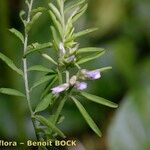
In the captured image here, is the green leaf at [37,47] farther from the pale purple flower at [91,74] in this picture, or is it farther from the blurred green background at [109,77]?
the blurred green background at [109,77]

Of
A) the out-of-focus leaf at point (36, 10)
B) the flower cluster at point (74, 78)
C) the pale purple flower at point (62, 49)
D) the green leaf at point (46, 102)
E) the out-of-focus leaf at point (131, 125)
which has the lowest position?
the out-of-focus leaf at point (131, 125)

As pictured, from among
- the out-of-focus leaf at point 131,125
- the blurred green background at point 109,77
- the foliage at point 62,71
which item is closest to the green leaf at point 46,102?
the foliage at point 62,71

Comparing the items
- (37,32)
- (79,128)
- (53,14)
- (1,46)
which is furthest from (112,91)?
(53,14)

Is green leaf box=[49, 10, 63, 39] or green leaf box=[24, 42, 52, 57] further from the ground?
green leaf box=[49, 10, 63, 39]

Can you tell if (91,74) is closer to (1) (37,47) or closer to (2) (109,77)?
(1) (37,47)

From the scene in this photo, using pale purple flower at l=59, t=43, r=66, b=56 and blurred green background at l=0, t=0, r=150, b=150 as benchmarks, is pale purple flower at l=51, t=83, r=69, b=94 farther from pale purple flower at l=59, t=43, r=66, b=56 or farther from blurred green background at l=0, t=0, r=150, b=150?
blurred green background at l=0, t=0, r=150, b=150

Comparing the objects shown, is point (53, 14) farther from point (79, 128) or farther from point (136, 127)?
point (79, 128)

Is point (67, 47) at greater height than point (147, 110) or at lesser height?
greater

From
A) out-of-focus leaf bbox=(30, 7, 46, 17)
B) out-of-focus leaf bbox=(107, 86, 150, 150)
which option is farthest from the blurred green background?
out-of-focus leaf bbox=(30, 7, 46, 17)
